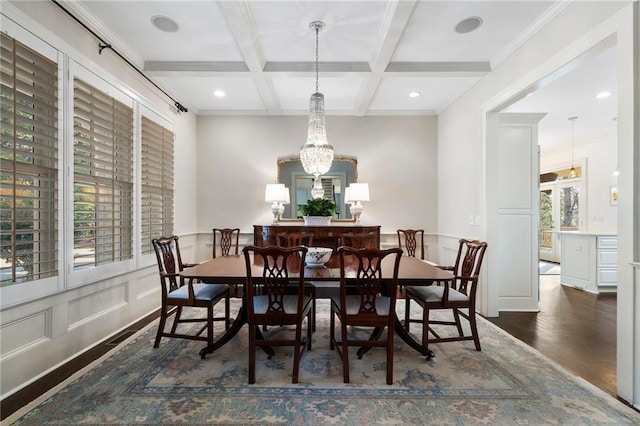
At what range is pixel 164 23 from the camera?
257 cm

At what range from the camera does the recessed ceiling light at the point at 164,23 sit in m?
2.51

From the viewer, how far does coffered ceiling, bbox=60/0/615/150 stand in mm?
2361

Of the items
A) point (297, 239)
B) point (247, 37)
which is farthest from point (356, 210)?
point (247, 37)

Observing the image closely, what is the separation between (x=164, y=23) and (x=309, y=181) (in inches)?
109

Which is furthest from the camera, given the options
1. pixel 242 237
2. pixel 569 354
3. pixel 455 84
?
pixel 242 237

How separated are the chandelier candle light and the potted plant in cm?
46

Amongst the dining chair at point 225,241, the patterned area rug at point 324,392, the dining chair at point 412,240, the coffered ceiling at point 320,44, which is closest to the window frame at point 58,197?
the coffered ceiling at point 320,44

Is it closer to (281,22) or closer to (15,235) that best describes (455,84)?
(281,22)

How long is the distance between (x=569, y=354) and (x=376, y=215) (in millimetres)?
2871

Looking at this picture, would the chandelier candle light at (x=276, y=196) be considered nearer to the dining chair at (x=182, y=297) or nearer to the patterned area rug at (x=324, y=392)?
the dining chair at (x=182, y=297)

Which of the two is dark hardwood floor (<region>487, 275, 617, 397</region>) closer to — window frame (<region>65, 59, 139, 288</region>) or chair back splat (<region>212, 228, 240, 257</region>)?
chair back splat (<region>212, 228, 240, 257</region>)

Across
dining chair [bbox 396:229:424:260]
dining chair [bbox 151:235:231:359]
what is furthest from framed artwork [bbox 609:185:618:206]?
dining chair [bbox 151:235:231:359]

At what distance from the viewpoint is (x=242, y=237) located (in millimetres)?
4773

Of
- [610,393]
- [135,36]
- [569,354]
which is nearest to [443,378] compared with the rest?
[610,393]
